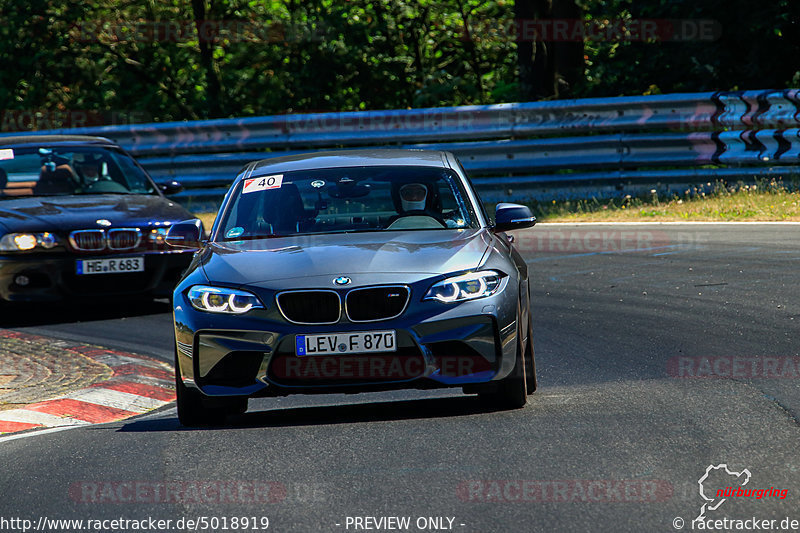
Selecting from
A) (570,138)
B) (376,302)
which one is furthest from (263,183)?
(570,138)

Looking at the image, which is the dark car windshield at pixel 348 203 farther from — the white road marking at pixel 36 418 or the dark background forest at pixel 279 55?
the dark background forest at pixel 279 55

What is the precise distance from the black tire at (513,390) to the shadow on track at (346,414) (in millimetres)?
61

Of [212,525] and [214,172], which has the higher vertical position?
[212,525]

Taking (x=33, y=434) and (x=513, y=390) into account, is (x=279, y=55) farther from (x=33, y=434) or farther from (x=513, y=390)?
(x=513, y=390)

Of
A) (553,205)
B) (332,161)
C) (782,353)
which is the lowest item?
(553,205)

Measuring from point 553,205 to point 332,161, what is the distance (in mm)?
9548

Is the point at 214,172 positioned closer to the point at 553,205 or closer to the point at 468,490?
the point at 553,205

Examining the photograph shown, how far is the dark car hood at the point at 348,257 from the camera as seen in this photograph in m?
6.28

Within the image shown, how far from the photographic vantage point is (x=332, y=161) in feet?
25.5

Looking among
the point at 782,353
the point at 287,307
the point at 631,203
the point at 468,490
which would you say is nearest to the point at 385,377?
the point at 287,307

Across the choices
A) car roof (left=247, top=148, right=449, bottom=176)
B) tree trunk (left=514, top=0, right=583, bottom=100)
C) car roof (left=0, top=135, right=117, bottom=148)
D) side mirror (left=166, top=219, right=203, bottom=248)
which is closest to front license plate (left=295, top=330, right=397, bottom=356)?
side mirror (left=166, top=219, right=203, bottom=248)

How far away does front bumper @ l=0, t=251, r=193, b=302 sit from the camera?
11.0 meters

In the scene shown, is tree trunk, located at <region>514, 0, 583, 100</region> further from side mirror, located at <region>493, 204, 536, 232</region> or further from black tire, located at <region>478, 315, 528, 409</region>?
black tire, located at <region>478, 315, 528, 409</region>

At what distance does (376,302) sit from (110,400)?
269cm
